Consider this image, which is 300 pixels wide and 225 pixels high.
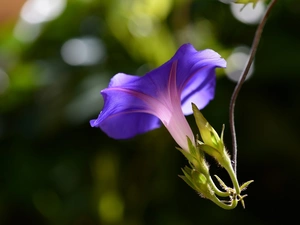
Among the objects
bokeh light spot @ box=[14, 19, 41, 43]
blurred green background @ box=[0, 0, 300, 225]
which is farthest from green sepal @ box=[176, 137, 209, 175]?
bokeh light spot @ box=[14, 19, 41, 43]

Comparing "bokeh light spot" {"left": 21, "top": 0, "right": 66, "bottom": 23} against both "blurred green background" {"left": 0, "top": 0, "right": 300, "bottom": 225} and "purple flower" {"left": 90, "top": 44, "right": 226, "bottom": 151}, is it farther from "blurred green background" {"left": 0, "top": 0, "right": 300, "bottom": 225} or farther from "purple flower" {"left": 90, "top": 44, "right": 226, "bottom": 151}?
"purple flower" {"left": 90, "top": 44, "right": 226, "bottom": 151}

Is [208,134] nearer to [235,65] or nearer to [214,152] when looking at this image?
[214,152]

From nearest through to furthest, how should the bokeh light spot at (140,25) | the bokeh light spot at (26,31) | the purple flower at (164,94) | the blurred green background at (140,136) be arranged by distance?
the purple flower at (164,94), the blurred green background at (140,136), the bokeh light spot at (140,25), the bokeh light spot at (26,31)

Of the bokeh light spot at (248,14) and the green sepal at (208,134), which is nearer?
the green sepal at (208,134)

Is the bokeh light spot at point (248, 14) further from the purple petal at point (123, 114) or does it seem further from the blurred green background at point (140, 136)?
the purple petal at point (123, 114)

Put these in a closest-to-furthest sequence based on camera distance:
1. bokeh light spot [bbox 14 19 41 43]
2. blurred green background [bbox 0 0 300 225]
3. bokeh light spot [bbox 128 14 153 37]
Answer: blurred green background [bbox 0 0 300 225] → bokeh light spot [bbox 128 14 153 37] → bokeh light spot [bbox 14 19 41 43]

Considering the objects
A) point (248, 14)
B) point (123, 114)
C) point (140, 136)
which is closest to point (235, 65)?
point (248, 14)

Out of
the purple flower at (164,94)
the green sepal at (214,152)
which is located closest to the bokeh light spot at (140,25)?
the purple flower at (164,94)

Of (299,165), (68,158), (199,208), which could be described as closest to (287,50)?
(299,165)
